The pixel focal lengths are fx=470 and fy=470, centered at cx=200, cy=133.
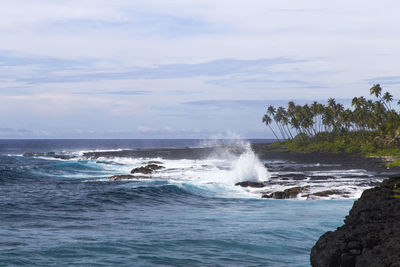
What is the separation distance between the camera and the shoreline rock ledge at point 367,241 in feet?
30.7

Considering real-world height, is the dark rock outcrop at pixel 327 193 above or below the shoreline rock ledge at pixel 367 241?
below

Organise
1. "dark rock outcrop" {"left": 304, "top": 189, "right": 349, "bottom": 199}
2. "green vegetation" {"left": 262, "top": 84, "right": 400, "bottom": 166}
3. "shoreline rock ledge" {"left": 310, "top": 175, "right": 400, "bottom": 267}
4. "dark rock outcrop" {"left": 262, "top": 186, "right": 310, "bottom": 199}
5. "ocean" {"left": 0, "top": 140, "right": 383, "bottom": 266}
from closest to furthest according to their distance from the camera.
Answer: "shoreline rock ledge" {"left": 310, "top": 175, "right": 400, "bottom": 267} < "ocean" {"left": 0, "top": 140, "right": 383, "bottom": 266} < "dark rock outcrop" {"left": 304, "top": 189, "right": 349, "bottom": 199} < "dark rock outcrop" {"left": 262, "top": 186, "right": 310, "bottom": 199} < "green vegetation" {"left": 262, "top": 84, "right": 400, "bottom": 166}

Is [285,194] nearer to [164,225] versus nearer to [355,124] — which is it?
[164,225]

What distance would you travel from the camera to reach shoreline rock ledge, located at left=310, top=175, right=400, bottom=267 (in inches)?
369

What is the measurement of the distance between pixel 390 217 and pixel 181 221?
1082cm

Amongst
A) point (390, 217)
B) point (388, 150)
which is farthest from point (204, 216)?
point (388, 150)

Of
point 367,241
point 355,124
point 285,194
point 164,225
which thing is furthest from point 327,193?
point 355,124

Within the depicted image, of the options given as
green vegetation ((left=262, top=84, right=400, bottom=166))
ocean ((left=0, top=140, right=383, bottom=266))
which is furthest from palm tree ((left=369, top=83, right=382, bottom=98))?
ocean ((left=0, top=140, right=383, bottom=266))

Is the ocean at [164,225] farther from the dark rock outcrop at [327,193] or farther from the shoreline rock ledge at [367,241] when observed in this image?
the shoreline rock ledge at [367,241]

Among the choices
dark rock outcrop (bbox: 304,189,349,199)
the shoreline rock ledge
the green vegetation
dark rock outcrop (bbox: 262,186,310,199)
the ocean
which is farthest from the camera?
the green vegetation

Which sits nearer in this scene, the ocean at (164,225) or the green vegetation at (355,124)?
the ocean at (164,225)

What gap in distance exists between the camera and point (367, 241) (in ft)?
33.3

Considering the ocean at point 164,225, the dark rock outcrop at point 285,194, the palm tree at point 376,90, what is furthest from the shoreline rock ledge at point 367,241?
the palm tree at point 376,90

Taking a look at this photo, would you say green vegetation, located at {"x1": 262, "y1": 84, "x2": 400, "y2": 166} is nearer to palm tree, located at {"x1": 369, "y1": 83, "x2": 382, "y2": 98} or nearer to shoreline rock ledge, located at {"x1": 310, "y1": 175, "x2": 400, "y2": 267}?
palm tree, located at {"x1": 369, "y1": 83, "x2": 382, "y2": 98}
